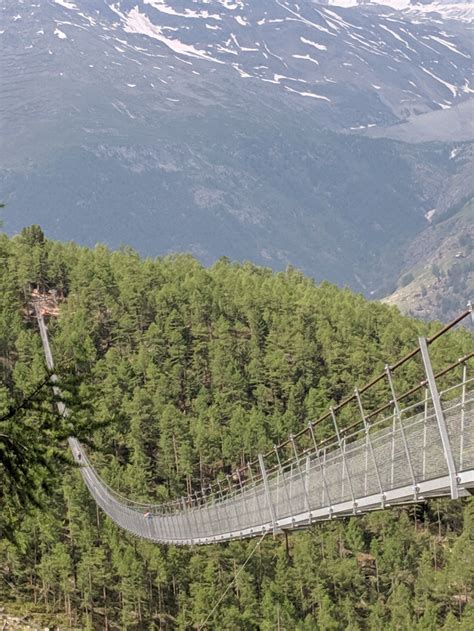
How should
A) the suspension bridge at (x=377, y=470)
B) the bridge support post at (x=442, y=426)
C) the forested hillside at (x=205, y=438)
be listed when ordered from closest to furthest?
the bridge support post at (x=442, y=426) → the suspension bridge at (x=377, y=470) → the forested hillside at (x=205, y=438)

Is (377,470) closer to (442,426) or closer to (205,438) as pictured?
(442,426)

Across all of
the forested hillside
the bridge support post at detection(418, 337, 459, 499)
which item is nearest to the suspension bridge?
the bridge support post at detection(418, 337, 459, 499)

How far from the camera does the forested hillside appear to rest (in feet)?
189

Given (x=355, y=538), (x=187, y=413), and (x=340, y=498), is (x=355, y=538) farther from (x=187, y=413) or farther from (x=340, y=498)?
(x=340, y=498)

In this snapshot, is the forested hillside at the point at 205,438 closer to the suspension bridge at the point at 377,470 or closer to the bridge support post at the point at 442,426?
the suspension bridge at the point at 377,470

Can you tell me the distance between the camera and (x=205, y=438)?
69125 mm

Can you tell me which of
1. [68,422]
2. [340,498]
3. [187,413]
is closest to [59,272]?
[187,413]

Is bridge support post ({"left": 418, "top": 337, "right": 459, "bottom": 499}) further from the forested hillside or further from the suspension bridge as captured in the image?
the forested hillside

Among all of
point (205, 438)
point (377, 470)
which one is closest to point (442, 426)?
point (377, 470)

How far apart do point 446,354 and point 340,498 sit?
211ft

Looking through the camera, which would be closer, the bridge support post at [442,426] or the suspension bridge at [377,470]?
the bridge support post at [442,426]

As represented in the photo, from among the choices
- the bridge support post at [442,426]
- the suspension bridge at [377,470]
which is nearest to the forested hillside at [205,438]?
the suspension bridge at [377,470]

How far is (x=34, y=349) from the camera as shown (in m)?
75.1

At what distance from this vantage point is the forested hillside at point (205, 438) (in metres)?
57.7
